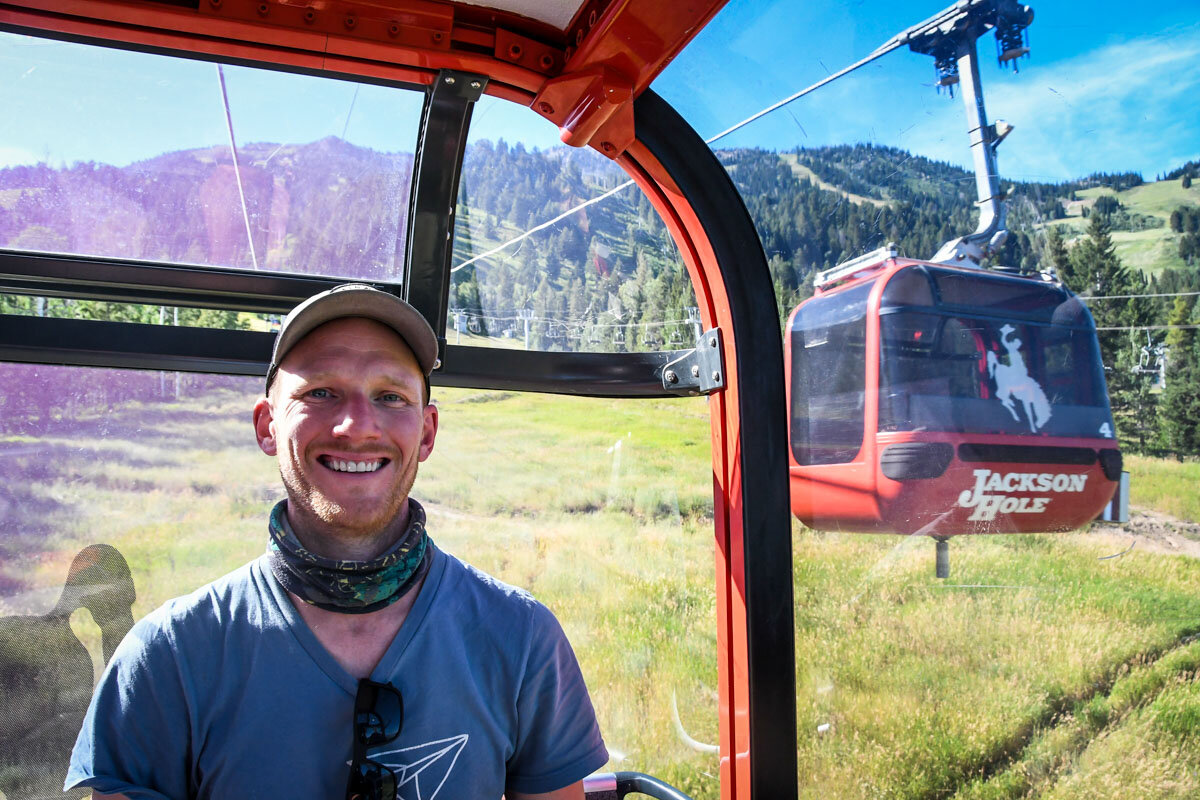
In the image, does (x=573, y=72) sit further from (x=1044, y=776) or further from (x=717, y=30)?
(x=1044, y=776)

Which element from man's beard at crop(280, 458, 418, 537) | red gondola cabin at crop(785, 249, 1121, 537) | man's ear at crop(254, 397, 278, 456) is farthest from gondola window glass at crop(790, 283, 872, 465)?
man's ear at crop(254, 397, 278, 456)

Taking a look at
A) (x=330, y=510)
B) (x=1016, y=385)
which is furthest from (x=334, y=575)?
(x=1016, y=385)

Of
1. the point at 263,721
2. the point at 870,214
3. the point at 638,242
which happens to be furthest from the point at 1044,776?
the point at 263,721

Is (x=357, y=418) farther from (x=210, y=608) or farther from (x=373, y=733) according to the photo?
(x=373, y=733)

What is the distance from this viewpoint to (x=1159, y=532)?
206 cm

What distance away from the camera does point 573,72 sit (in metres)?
1.65

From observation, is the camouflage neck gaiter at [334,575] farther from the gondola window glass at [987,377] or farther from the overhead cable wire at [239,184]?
the gondola window glass at [987,377]

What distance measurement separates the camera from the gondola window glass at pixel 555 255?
2.21m

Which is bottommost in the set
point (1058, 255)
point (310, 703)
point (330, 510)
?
point (310, 703)

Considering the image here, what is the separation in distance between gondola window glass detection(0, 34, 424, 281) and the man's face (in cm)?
73

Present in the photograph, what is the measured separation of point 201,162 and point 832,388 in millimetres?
1823

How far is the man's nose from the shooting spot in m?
1.30

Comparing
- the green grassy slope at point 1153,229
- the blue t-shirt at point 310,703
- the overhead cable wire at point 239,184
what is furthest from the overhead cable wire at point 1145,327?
the overhead cable wire at point 239,184

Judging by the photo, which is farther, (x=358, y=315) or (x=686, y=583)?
(x=686, y=583)
